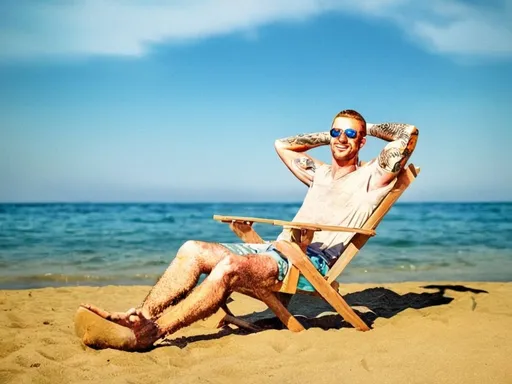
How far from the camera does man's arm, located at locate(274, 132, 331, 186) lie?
5.35 metres

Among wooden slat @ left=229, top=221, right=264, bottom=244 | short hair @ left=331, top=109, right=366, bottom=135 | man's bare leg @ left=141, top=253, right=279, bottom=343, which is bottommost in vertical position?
man's bare leg @ left=141, top=253, right=279, bottom=343

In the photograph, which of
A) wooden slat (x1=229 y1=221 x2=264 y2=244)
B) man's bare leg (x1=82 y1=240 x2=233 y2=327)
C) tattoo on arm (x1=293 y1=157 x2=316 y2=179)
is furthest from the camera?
tattoo on arm (x1=293 y1=157 x2=316 y2=179)

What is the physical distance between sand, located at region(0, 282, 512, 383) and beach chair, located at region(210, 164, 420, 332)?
0.37ft

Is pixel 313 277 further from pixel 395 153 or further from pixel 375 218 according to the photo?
pixel 395 153

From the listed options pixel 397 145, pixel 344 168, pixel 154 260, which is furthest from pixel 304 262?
pixel 154 260

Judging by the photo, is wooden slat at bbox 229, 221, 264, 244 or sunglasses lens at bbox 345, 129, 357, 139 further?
sunglasses lens at bbox 345, 129, 357, 139

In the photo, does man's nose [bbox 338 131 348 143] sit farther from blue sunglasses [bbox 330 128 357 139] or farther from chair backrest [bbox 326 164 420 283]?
chair backrest [bbox 326 164 420 283]

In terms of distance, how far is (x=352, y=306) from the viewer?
5867mm

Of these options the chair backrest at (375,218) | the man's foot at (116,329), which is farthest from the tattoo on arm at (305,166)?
the man's foot at (116,329)

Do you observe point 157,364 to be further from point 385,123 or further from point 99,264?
point 99,264

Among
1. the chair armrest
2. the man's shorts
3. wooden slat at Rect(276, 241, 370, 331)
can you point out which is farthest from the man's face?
wooden slat at Rect(276, 241, 370, 331)

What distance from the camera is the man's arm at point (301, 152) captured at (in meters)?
5.35

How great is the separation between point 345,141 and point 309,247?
92cm

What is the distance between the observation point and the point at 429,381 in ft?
10.9
